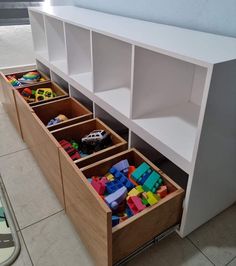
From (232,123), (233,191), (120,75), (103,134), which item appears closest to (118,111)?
(103,134)

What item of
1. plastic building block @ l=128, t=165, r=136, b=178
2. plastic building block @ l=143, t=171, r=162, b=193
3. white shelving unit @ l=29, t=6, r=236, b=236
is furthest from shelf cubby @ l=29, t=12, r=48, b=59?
plastic building block @ l=143, t=171, r=162, b=193

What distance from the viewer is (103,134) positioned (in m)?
1.15

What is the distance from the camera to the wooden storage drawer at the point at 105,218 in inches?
28.9

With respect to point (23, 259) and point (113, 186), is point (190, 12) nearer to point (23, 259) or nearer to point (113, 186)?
point (113, 186)

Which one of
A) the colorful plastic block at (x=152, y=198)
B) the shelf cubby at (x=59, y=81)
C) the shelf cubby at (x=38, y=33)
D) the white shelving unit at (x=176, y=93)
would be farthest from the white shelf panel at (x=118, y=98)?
the shelf cubby at (x=38, y=33)

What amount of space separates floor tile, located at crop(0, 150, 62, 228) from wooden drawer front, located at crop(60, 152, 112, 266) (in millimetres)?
170

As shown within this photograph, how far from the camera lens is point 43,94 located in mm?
1559

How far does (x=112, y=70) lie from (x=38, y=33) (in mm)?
851

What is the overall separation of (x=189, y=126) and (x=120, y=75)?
0.47m

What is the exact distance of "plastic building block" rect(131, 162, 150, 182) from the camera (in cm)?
94

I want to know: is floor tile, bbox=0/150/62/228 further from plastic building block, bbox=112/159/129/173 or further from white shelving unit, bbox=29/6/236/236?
white shelving unit, bbox=29/6/236/236

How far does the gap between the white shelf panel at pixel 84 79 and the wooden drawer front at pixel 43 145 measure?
0.91 feet

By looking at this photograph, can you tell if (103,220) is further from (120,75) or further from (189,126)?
(120,75)

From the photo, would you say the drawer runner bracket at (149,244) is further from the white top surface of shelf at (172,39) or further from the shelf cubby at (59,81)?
the shelf cubby at (59,81)
